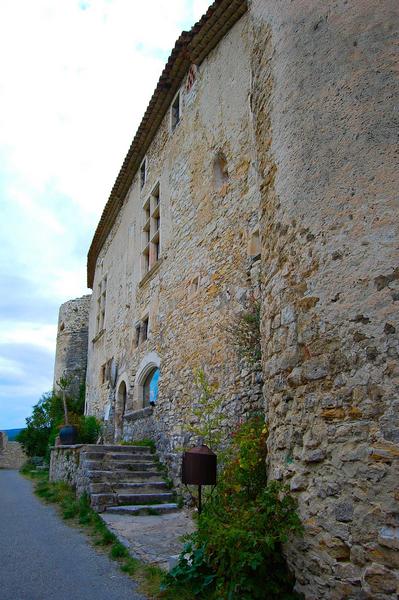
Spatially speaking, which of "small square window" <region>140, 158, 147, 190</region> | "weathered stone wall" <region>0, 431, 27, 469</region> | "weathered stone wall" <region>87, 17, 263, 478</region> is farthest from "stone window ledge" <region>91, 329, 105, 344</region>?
"weathered stone wall" <region>0, 431, 27, 469</region>

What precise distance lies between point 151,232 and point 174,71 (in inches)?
133

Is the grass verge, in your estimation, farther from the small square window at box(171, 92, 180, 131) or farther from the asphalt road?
the small square window at box(171, 92, 180, 131)

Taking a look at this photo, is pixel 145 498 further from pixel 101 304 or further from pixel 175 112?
pixel 101 304

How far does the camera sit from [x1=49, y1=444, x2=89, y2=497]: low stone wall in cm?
696

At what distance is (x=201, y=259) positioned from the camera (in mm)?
7605

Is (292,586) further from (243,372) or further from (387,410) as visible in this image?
(243,372)

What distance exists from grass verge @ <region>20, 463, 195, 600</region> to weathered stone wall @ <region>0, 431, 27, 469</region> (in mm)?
16988

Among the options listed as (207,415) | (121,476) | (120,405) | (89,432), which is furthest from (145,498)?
(89,432)

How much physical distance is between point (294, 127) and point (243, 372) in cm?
311

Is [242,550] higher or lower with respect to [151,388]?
lower

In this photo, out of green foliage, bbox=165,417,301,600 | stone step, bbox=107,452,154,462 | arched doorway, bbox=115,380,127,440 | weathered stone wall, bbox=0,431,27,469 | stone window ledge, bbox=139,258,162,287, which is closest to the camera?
green foliage, bbox=165,417,301,600

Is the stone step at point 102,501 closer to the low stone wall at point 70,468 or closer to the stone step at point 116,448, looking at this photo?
the low stone wall at point 70,468

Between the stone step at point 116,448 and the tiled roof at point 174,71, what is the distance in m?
7.17

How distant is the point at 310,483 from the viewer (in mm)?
2928
